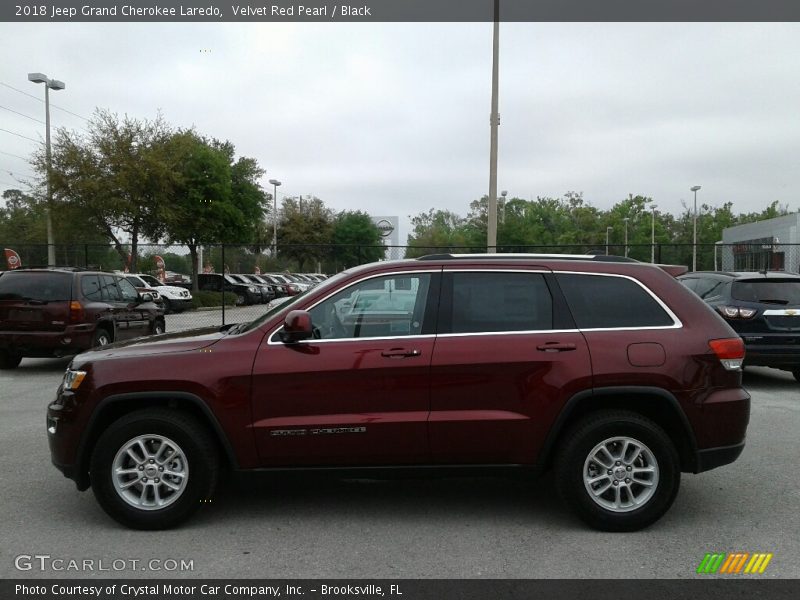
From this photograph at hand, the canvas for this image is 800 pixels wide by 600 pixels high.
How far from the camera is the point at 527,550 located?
13.8 feet

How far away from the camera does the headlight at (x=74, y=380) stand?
4586mm

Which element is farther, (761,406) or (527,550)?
(761,406)

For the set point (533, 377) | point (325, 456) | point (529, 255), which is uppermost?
point (529, 255)

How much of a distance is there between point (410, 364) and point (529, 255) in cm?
125

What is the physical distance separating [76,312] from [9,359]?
6.27 ft

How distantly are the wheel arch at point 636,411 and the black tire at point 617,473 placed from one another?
0.08 meters

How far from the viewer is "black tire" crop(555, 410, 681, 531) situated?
4.45 metres

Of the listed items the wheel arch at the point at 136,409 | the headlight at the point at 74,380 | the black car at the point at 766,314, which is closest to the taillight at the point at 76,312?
the headlight at the point at 74,380

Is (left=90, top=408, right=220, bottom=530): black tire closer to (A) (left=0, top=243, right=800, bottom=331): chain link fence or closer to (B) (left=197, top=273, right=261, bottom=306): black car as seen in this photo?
(A) (left=0, top=243, right=800, bottom=331): chain link fence

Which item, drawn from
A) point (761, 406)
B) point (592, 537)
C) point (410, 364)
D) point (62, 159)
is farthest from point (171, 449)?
point (62, 159)

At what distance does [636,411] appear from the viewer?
4648 mm

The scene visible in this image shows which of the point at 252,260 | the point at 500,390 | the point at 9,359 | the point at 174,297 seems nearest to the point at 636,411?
the point at 500,390

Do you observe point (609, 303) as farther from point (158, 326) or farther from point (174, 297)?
point (174, 297)

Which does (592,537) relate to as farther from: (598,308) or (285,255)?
(285,255)
